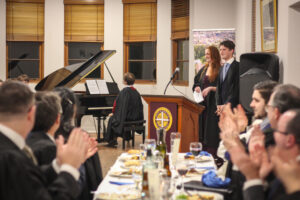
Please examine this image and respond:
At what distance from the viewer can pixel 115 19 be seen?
9.81 meters

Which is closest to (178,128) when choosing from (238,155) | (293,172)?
(238,155)

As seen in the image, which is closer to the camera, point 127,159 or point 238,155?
point 238,155

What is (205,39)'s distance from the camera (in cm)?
773

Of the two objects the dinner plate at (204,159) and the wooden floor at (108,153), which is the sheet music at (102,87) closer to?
the wooden floor at (108,153)

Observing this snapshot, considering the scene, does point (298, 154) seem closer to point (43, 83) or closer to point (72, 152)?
point (72, 152)

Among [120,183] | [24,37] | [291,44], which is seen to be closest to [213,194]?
[120,183]

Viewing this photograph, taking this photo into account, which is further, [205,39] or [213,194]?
[205,39]

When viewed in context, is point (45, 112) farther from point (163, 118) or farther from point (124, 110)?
point (124, 110)

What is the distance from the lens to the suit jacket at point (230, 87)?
5.52 meters

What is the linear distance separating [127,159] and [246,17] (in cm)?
395

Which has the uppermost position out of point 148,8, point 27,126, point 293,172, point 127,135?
point 148,8

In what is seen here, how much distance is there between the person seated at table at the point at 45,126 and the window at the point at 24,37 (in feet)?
25.9

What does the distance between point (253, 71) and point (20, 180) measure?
3645mm

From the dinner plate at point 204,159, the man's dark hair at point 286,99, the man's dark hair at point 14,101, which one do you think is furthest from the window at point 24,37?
the man's dark hair at point 14,101
